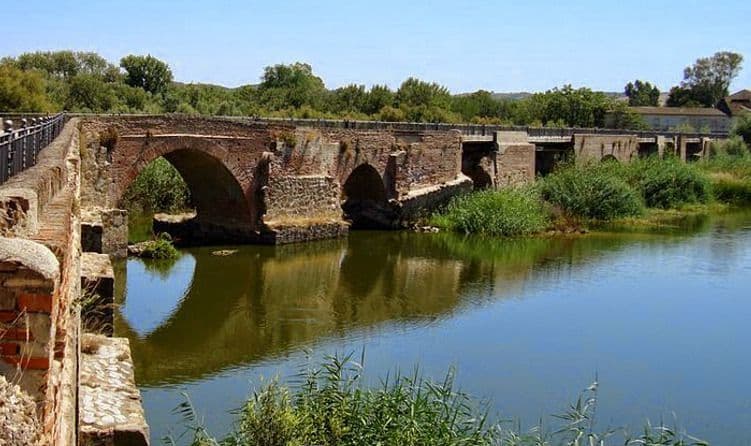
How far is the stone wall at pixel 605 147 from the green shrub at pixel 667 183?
1821mm

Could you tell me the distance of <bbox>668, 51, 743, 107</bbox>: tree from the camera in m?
91.2

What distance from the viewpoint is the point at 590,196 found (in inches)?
1094

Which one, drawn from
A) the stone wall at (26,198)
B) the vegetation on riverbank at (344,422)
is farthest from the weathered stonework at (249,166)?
the stone wall at (26,198)

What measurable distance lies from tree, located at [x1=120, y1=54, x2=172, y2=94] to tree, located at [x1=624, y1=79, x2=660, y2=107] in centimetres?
6934

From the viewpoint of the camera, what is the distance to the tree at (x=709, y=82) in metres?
91.2

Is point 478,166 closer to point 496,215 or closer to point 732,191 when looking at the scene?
point 496,215

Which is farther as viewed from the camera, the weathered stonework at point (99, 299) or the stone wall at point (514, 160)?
the stone wall at point (514, 160)

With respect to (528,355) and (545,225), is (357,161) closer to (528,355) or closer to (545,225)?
(545,225)

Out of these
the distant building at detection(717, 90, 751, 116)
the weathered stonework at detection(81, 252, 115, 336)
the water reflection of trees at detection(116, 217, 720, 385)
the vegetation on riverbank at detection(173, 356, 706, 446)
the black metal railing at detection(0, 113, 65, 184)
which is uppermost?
the distant building at detection(717, 90, 751, 116)

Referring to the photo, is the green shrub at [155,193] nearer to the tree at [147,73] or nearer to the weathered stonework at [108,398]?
the weathered stonework at [108,398]

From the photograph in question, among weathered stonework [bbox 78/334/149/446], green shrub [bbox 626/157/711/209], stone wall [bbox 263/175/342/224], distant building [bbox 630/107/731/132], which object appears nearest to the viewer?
weathered stonework [bbox 78/334/149/446]

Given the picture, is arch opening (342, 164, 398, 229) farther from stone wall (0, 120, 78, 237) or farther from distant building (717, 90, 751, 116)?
distant building (717, 90, 751, 116)

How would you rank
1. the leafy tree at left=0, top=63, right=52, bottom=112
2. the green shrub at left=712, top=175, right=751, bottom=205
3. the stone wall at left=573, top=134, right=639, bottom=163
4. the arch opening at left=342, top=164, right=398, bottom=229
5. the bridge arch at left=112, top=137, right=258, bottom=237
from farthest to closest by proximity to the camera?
the green shrub at left=712, top=175, right=751, bottom=205, the stone wall at left=573, top=134, right=639, bottom=163, the arch opening at left=342, top=164, right=398, bottom=229, the leafy tree at left=0, top=63, right=52, bottom=112, the bridge arch at left=112, top=137, right=258, bottom=237

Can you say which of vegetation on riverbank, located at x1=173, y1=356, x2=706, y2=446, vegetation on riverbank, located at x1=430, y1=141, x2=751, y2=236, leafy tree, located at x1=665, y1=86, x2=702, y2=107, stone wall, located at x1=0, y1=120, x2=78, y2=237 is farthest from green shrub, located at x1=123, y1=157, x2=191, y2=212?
leafy tree, located at x1=665, y1=86, x2=702, y2=107
